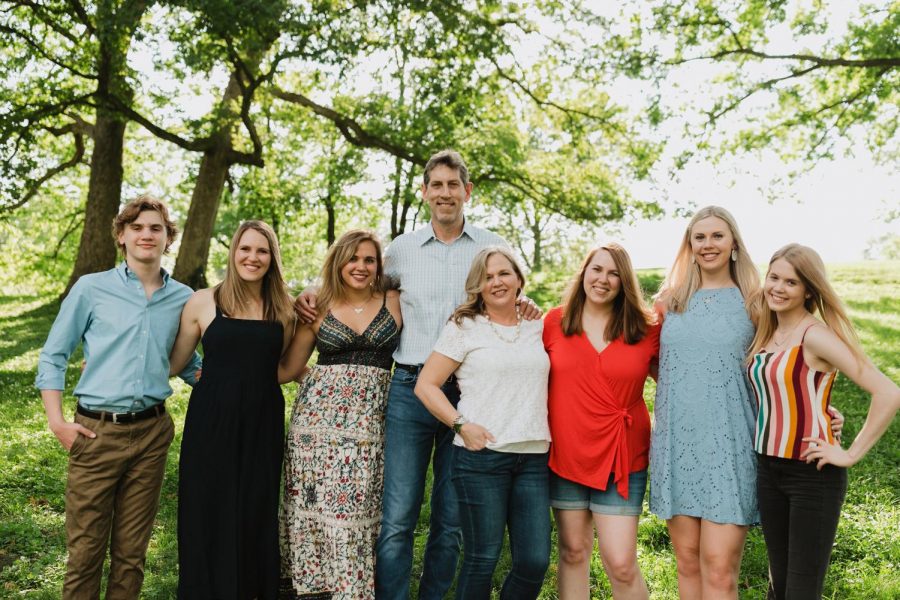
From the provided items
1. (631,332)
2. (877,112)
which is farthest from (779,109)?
(631,332)

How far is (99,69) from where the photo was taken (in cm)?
1243

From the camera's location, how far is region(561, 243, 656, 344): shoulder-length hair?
3.92 m

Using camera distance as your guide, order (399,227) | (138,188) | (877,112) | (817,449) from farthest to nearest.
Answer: (138,188), (399,227), (877,112), (817,449)

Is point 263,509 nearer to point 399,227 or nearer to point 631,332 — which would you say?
point 631,332

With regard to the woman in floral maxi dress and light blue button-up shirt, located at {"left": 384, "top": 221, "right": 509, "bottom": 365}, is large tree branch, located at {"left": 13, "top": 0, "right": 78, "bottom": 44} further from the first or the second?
the woman in floral maxi dress

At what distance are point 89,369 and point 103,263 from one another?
13.4 metres

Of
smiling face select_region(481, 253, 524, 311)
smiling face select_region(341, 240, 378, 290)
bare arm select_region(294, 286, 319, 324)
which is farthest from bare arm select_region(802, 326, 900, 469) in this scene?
bare arm select_region(294, 286, 319, 324)

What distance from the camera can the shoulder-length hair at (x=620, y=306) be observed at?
3.92 meters

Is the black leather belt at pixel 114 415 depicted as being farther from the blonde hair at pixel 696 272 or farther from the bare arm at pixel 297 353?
the blonde hair at pixel 696 272

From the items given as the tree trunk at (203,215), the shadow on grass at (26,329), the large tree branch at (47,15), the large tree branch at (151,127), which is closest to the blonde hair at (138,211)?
the large tree branch at (151,127)

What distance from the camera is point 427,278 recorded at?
4.60m

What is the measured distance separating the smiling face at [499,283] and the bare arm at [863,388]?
5.08 ft

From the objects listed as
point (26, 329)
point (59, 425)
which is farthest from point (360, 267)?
point (26, 329)

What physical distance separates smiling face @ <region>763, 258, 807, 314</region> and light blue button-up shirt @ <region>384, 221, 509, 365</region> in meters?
1.50
